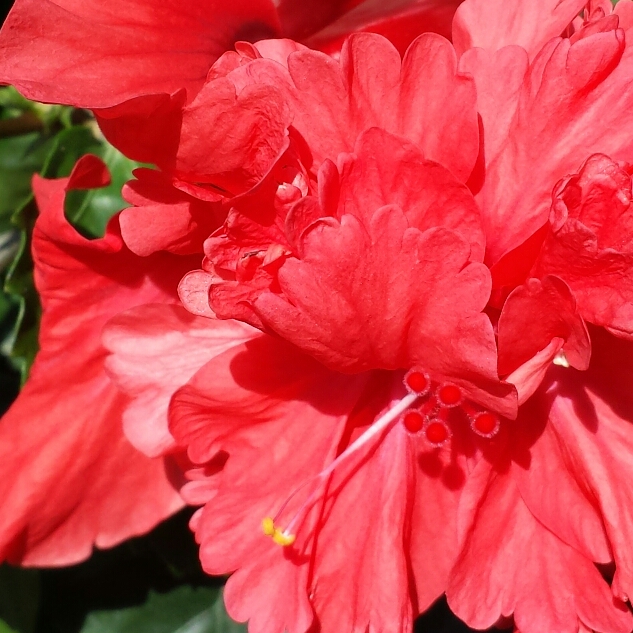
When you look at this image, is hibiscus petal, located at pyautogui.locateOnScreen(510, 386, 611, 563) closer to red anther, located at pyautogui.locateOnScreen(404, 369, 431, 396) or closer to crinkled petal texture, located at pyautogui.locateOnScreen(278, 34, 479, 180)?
red anther, located at pyautogui.locateOnScreen(404, 369, 431, 396)

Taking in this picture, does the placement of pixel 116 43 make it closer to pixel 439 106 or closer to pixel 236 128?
pixel 236 128

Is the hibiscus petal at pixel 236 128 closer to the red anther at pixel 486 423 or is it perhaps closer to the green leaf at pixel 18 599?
the red anther at pixel 486 423

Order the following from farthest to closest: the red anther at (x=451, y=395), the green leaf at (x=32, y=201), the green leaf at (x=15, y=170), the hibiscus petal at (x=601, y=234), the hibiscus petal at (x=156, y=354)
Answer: the green leaf at (x=15, y=170) → the green leaf at (x=32, y=201) → the hibiscus petal at (x=156, y=354) → the red anther at (x=451, y=395) → the hibiscus petal at (x=601, y=234)

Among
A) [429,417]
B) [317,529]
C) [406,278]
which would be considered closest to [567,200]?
[406,278]

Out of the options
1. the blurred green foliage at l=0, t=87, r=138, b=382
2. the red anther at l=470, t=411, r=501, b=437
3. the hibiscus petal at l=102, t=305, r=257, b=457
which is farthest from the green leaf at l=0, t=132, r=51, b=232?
the red anther at l=470, t=411, r=501, b=437

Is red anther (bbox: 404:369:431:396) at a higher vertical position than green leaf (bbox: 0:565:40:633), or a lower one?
higher

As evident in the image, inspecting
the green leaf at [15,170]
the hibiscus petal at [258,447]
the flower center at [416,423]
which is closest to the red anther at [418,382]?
the flower center at [416,423]

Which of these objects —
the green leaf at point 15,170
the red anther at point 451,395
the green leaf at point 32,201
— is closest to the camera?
the red anther at point 451,395

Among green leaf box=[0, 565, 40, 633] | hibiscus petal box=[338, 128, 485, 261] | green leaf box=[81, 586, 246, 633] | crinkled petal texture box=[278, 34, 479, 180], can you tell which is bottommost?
green leaf box=[81, 586, 246, 633]
